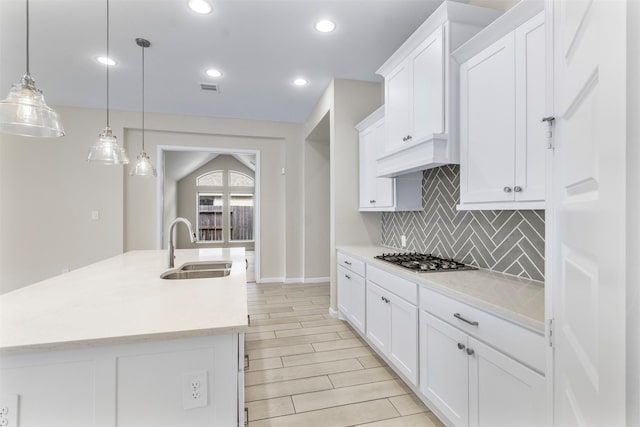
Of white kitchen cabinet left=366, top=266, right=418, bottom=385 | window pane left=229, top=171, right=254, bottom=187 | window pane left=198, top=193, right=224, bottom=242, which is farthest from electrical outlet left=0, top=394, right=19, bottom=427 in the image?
window pane left=229, top=171, right=254, bottom=187

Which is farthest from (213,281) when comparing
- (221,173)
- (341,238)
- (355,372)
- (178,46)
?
(221,173)

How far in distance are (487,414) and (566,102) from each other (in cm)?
134

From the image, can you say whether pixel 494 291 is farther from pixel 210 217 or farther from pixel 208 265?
pixel 210 217

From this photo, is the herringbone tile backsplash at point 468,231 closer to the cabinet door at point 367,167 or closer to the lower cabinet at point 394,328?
the cabinet door at point 367,167

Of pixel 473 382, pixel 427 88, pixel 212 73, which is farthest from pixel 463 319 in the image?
pixel 212 73

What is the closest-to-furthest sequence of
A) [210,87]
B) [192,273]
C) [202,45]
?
1. [192,273]
2. [202,45]
3. [210,87]

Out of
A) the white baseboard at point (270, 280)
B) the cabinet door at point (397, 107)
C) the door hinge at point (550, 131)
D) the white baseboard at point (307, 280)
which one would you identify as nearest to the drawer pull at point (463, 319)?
the door hinge at point (550, 131)

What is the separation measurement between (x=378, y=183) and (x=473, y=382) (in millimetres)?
2017

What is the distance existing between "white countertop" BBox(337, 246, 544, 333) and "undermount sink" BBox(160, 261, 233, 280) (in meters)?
1.38

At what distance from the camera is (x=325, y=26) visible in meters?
2.51

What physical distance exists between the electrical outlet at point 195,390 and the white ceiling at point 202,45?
248 centimetres

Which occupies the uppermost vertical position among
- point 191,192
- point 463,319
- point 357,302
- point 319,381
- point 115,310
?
point 191,192

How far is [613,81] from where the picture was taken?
0.46 m

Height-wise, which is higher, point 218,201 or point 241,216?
point 218,201
